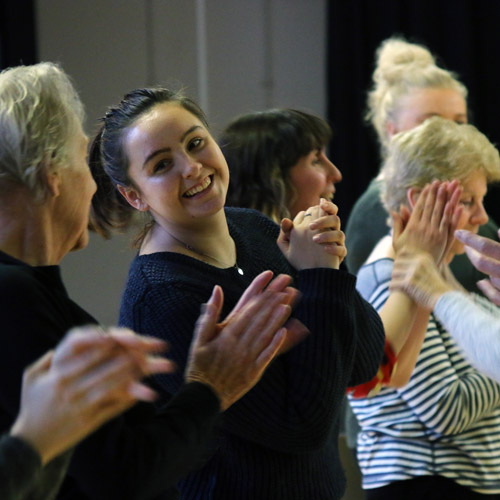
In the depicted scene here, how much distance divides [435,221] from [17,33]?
3.09 metres

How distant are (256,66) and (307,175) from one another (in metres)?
3.17

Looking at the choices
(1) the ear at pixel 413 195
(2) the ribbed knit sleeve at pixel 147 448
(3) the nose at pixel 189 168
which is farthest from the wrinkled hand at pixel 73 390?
(1) the ear at pixel 413 195

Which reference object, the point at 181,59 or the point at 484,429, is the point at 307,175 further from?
the point at 181,59

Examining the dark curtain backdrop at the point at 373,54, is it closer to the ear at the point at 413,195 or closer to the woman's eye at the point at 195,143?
the ear at the point at 413,195

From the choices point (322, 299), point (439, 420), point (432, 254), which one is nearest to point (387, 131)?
point (432, 254)

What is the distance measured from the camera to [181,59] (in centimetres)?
507

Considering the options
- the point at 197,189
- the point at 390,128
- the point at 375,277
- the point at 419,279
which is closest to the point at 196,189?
the point at 197,189

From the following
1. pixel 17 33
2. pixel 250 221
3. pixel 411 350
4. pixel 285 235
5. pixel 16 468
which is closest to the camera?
pixel 16 468

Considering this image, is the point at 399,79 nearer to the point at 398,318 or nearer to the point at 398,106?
the point at 398,106

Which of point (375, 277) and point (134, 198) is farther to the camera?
point (375, 277)

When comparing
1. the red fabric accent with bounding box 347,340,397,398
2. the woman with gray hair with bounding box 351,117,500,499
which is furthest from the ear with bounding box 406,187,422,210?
the red fabric accent with bounding box 347,340,397,398

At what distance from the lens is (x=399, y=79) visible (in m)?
3.14

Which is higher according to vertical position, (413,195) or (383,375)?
(413,195)

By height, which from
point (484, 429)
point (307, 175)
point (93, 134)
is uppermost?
point (93, 134)
